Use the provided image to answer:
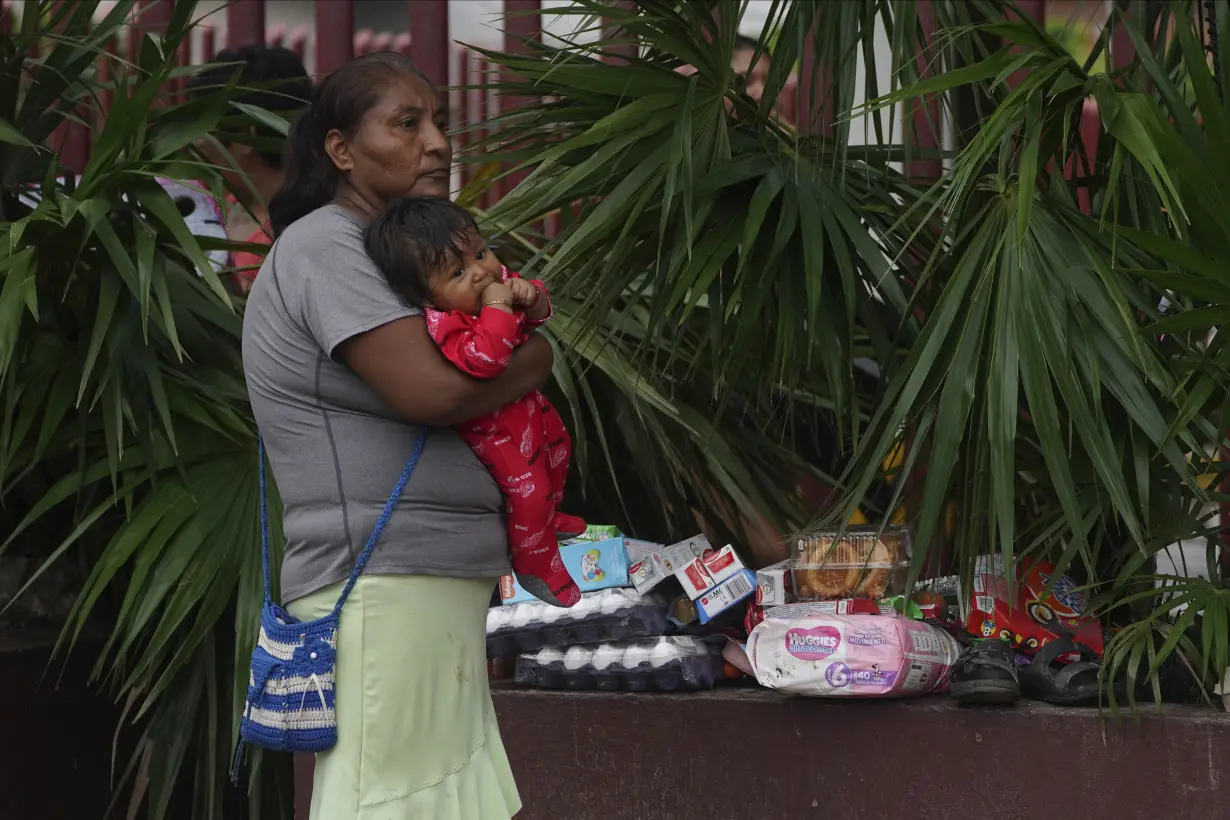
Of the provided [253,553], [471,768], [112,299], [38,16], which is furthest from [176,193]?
[471,768]

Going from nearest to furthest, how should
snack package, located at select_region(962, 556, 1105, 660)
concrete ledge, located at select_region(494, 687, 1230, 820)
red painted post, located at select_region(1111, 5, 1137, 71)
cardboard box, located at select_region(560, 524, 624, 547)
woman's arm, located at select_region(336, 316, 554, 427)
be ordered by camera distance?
woman's arm, located at select_region(336, 316, 554, 427), concrete ledge, located at select_region(494, 687, 1230, 820), snack package, located at select_region(962, 556, 1105, 660), cardboard box, located at select_region(560, 524, 624, 547), red painted post, located at select_region(1111, 5, 1137, 71)

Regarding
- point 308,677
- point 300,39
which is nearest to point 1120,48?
point 300,39

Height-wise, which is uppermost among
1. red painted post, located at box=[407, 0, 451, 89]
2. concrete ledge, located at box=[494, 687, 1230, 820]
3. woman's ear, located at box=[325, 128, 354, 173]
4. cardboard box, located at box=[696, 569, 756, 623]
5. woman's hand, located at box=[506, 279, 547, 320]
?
red painted post, located at box=[407, 0, 451, 89]

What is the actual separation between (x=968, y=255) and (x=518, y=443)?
1.02 m

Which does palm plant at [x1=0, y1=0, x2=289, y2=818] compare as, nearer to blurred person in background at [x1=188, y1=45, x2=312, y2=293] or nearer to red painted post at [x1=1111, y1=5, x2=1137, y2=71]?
blurred person in background at [x1=188, y1=45, x2=312, y2=293]

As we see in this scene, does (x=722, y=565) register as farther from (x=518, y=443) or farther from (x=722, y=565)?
(x=518, y=443)

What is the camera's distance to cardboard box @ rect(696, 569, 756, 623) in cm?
332

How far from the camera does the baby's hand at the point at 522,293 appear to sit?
2148mm

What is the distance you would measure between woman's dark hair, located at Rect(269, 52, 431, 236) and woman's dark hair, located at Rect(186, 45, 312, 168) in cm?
172

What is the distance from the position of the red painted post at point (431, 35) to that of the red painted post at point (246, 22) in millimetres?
592

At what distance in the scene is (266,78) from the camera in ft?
14.1

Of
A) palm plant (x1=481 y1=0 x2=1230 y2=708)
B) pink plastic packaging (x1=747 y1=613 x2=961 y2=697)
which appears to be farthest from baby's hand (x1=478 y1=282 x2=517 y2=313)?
pink plastic packaging (x1=747 y1=613 x2=961 y2=697)

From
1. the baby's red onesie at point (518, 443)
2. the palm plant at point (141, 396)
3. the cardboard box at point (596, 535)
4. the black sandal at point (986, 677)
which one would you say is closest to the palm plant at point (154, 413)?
the palm plant at point (141, 396)

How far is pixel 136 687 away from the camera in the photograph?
368cm
